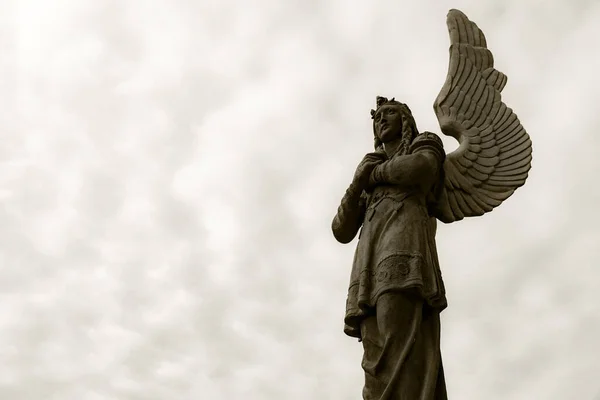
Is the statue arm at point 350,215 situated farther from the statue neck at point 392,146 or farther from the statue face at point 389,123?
the statue face at point 389,123

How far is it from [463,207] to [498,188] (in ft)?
1.57

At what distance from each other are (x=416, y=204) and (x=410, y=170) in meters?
0.38

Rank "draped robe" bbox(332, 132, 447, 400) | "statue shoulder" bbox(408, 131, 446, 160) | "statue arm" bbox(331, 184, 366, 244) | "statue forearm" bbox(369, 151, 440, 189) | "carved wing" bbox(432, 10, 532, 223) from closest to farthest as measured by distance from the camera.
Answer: "draped robe" bbox(332, 132, 447, 400) → "statue forearm" bbox(369, 151, 440, 189) → "statue shoulder" bbox(408, 131, 446, 160) → "statue arm" bbox(331, 184, 366, 244) → "carved wing" bbox(432, 10, 532, 223)

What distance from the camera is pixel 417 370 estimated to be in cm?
660

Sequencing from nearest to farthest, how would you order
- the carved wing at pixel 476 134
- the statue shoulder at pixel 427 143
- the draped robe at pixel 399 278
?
1. the draped robe at pixel 399 278
2. the statue shoulder at pixel 427 143
3. the carved wing at pixel 476 134

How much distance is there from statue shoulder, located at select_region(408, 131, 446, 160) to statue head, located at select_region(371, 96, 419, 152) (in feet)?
0.92

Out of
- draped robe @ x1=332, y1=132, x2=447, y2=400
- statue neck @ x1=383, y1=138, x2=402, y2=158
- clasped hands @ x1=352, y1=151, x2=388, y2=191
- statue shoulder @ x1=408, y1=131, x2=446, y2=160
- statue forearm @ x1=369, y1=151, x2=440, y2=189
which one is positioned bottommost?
draped robe @ x1=332, y1=132, x2=447, y2=400

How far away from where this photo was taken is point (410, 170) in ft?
24.2

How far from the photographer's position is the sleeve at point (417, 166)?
7.39 m

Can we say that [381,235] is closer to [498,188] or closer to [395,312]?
[395,312]

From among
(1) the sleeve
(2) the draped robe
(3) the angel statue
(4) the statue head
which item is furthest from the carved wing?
(4) the statue head

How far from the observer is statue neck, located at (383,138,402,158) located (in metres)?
8.11

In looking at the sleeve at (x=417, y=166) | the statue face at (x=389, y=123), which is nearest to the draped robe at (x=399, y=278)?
the sleeve at (x=417, y=166)

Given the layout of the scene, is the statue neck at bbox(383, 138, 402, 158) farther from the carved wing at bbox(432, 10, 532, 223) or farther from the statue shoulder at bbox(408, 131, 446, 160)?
the carved wing at bbox(432, 10, 532, 223)
